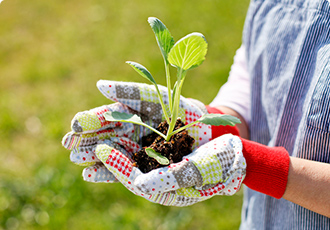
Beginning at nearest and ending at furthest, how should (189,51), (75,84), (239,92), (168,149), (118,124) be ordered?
(189,51), (168,149), (118,124), (239,92), (75,84)

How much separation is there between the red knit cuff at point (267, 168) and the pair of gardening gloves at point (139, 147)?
35mm

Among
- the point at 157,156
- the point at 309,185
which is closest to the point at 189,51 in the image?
the point at 157,156

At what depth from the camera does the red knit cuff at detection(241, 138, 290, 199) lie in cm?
116

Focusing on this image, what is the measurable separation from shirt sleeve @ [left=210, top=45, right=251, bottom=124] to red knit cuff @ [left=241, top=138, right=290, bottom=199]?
0.39 metres

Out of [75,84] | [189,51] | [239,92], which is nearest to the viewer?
[189,51]

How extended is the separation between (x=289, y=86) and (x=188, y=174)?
499 mm

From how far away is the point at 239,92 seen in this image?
163 cm

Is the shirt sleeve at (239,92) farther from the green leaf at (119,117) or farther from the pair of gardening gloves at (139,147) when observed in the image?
the green leaf at (119,117)

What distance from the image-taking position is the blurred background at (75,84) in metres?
2.51

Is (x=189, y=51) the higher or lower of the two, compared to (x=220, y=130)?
higher

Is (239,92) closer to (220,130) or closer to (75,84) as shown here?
(220,130)

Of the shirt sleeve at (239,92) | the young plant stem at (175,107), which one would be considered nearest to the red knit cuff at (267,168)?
the young plant stem at (175,107)

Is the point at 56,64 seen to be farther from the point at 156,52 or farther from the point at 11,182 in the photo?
the point at 11,182

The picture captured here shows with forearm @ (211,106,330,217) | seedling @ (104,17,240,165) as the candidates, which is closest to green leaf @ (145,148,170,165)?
seedling @ (104,17,240,165)
